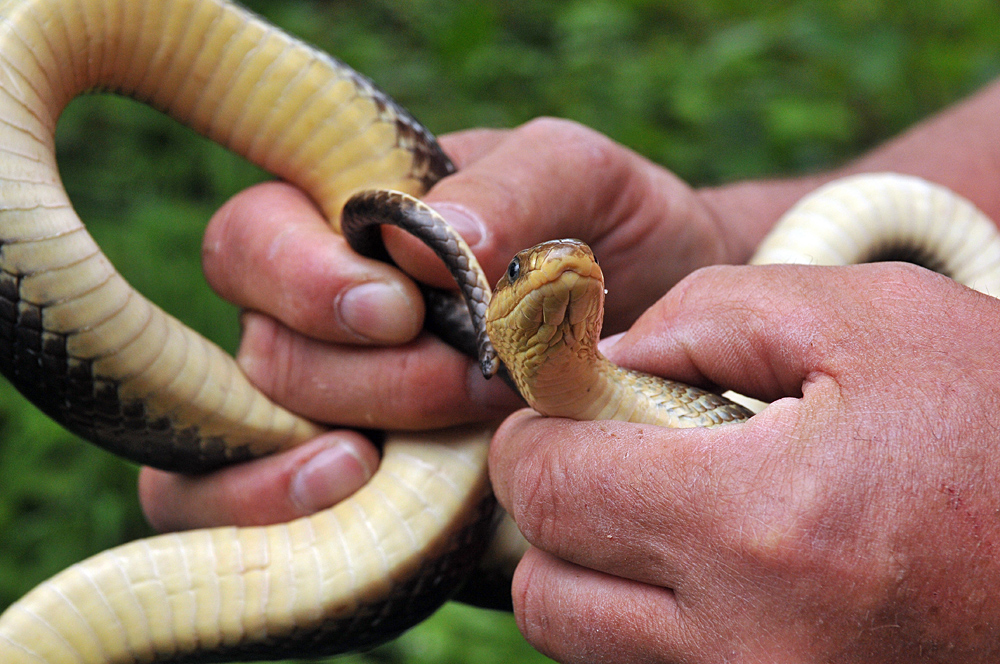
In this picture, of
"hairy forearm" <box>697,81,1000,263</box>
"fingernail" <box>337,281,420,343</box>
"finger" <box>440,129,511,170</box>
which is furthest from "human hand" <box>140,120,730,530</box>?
"hairy forearm" <box>697,81,1000,263</box>

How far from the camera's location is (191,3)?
6.37 feet

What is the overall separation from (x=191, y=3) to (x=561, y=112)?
9.81 feet

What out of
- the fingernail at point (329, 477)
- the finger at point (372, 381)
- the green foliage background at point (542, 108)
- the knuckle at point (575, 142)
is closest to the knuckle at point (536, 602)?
the finger at point (372, 381)

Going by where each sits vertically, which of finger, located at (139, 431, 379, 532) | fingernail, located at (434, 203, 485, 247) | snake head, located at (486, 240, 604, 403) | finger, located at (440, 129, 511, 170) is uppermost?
snake head, located at (486, 240, 604, 403)

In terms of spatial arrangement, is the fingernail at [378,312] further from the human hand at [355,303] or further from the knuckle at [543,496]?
the knuckle at [543,496]

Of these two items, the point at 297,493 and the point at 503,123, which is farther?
the point at 503,123

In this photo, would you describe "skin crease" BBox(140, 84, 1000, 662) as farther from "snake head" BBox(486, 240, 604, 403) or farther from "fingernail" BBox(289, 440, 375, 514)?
"snake head" BBox(486, 240, 604, 403)

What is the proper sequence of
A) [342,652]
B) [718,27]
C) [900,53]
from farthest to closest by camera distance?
[718,27] → [900,53] → [342,652]

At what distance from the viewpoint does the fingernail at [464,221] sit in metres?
1.88

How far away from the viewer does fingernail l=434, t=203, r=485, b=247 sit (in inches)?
73.9

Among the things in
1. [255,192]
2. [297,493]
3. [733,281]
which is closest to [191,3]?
[255,192]

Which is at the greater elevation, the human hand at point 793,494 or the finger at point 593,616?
the human hand at point 793,494

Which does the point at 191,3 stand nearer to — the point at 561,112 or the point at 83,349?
the point at 83,349

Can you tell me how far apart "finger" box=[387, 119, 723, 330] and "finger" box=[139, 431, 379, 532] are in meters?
0.51
